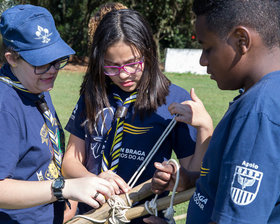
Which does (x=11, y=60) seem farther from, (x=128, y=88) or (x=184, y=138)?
(x=184, y=138)

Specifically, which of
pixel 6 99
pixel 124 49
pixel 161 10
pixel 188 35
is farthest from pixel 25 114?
pixel 188 35

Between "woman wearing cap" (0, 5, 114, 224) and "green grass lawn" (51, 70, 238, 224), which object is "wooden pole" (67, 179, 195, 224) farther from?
"green grass lawn" (51, 70, 238, 224)

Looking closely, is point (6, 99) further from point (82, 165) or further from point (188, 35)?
point (188, 35)

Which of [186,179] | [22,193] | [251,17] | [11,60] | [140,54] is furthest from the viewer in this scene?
[140,54]

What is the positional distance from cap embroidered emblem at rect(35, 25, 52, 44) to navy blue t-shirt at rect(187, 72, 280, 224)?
4.50 feet

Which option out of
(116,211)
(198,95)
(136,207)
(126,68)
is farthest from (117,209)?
(198,95)

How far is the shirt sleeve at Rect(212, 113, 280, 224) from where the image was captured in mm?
1279

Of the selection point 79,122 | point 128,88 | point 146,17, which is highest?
point 128,88

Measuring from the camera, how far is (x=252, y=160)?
130 centimetres

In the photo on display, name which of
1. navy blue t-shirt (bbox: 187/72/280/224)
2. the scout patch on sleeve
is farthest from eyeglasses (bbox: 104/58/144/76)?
the scout patch on sleeve

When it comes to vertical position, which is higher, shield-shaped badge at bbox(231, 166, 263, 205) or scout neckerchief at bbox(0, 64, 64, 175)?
shield-shaped badge at bbox(231, 166, 263, 205)

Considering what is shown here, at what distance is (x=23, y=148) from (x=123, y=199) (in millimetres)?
688

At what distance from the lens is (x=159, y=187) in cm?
218

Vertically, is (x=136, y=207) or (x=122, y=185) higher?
(x=122, y=185)
